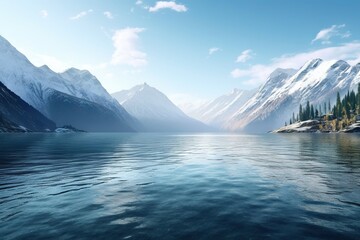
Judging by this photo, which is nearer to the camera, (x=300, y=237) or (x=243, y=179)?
(x=300, y=237)

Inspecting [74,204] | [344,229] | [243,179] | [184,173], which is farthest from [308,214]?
[184,173]

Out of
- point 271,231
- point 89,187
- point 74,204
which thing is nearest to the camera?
point 271,231

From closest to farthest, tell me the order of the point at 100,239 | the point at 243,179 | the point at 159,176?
the point at 100,239, the point at 243,179, the point at 159,176

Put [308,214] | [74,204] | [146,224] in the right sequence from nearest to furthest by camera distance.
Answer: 1. [146,224]
2. [308,214]
3. [74,204]

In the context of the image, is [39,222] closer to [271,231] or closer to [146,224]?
[146,224]

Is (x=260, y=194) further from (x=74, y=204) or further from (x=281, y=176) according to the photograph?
(x=74, y=204)

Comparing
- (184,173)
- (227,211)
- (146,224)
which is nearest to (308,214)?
(227,211)

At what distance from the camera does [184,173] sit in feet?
103

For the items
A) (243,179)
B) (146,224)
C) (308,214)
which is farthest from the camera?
(243,179)

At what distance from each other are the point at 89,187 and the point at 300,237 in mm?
17753

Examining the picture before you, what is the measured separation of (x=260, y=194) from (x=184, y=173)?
40.0 ft

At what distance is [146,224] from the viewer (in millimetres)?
14172

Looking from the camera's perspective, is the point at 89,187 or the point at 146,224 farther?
the point at 89,187

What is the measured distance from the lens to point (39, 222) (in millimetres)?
14539
